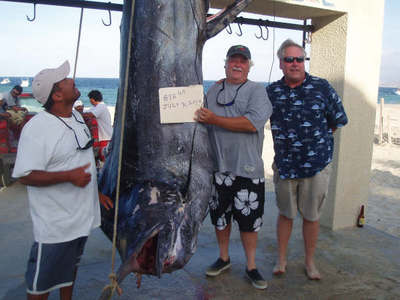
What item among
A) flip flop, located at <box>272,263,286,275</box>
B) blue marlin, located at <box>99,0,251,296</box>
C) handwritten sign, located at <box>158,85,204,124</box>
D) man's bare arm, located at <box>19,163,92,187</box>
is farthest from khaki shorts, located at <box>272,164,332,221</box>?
man's bare arm, located at <box>19,163,92,187</box>

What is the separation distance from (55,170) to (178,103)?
620 millimetres

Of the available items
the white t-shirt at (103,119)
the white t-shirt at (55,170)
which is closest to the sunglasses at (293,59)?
the white t-shirt at (55,170)

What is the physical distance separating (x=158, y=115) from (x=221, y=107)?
2.18ft

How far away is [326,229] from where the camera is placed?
3580 mm

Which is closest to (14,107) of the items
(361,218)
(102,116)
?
(102,116)

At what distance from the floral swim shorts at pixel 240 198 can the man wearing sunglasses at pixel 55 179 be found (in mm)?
868

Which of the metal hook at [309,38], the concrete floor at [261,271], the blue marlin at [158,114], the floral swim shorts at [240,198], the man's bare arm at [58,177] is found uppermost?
the metal hook at [309,38]

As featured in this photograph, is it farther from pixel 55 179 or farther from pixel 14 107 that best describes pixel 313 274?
pixel 14 107

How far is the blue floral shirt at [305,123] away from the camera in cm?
239

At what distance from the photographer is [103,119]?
6.19 metres

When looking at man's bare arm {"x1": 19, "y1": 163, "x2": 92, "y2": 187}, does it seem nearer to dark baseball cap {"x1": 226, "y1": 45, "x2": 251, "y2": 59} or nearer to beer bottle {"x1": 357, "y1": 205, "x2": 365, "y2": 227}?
dark baseball cap {"x1": 226, "y1": 45, "x2": 251, "y2": 59}

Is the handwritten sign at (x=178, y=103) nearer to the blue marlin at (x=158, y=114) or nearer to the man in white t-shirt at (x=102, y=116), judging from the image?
the blue marlin at (x=158, y=114)

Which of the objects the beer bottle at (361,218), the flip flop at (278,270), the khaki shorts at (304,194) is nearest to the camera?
the khaki shorts at (304,194)

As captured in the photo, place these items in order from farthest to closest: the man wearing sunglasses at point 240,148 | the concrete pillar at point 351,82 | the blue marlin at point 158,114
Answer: the concrete pillar at point 351,82
the man wearing sunglasses at point 240,148
the blue marlin at point 158,114
